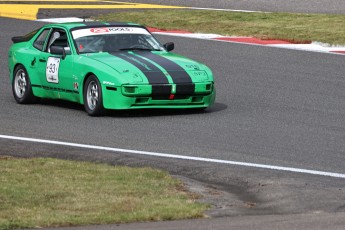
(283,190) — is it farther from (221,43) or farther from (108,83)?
(221,43)

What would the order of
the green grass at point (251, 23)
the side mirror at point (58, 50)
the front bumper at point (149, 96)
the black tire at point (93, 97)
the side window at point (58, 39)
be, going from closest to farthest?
the front bumper at point (149, 96) < the black tire at point (93, 97) < the side mirror at point (58, 50) < the side window at point (58, 39) < the green grass at point (251, 23)

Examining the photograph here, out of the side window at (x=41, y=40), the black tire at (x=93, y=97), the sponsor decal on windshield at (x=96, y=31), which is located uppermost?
the sponsor decal on windshield at (x=96, y=31)

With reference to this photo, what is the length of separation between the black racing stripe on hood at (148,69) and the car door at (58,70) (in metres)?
0.76

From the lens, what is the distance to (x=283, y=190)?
9.86 meters

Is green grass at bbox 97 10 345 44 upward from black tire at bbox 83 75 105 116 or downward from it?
downward

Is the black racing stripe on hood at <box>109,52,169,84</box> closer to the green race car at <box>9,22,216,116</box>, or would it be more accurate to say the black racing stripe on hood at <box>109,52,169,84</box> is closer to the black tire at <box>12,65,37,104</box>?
the green race car at <box>9,22,216,116</box>

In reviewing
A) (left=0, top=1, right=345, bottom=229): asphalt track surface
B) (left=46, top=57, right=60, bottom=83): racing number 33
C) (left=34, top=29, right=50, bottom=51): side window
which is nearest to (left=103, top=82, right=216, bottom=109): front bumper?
(left=0, top=1, right=345, bottom=229): asphalt track surface

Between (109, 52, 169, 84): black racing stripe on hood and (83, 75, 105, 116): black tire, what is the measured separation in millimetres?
555

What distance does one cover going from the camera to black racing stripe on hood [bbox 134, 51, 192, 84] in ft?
49.8

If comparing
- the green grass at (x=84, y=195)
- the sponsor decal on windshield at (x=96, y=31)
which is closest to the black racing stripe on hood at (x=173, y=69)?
the sponsor decal on windshield at (x=96, y=31)

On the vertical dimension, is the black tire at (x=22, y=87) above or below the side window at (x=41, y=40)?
below

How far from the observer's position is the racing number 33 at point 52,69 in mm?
16109

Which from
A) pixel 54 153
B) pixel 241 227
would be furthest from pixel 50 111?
pixel 241 227

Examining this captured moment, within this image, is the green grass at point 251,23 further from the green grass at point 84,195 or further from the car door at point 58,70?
the green grass at point 84,195
